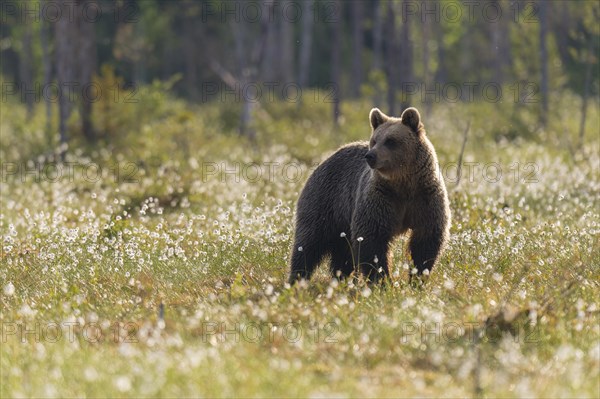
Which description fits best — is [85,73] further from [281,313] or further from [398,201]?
[281,313]

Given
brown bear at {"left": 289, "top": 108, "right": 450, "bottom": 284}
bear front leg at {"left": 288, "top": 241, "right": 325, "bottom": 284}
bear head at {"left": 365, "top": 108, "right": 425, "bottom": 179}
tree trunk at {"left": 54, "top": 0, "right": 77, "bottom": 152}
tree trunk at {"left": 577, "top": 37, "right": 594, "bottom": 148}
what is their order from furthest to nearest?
tree trunk at {"left": 54, "top": 0, "right": 77, "bottom": 152} < tree trunk at {"left": 577, "top": 37, "right": 594, "bottom": 148} < bear front leg at {"left": 288, "top": 241, "right": 325, "bottom": 284} < brown bear at {"left": 289, "top": 108, "right": 450, "bottom": 284} < bear head at {"left": 365, "top": 108, "right": 425, "bottom": 179}

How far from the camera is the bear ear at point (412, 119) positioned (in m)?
7.76

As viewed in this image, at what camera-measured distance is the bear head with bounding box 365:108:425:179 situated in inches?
297

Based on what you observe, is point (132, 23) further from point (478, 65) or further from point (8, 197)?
point (8, 197)

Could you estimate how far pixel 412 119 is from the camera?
7.83 m

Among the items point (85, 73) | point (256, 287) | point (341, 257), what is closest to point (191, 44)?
Result: point (85, 73)

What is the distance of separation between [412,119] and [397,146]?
1.00ft

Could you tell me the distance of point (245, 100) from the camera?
2588cm

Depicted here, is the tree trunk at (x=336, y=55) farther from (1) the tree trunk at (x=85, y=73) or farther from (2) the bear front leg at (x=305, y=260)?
(2) the bear front leg at (x=305, y=260)

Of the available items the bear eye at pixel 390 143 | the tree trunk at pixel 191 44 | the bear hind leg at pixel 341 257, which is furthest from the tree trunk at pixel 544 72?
the tree trunk at pixel 191 44

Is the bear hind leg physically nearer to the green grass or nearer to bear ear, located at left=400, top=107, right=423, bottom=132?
the green grass

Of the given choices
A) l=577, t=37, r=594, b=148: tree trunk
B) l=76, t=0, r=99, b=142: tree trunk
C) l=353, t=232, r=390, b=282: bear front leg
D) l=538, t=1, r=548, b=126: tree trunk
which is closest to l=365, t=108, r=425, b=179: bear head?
l=353, t=232, r=390, b=282: bear front leg

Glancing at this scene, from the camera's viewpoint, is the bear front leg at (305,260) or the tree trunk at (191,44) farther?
the tree trunk at (191,44)

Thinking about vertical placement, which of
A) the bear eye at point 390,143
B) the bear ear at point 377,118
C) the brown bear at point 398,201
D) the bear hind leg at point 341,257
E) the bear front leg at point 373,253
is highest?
the bear ear at point 377,118
